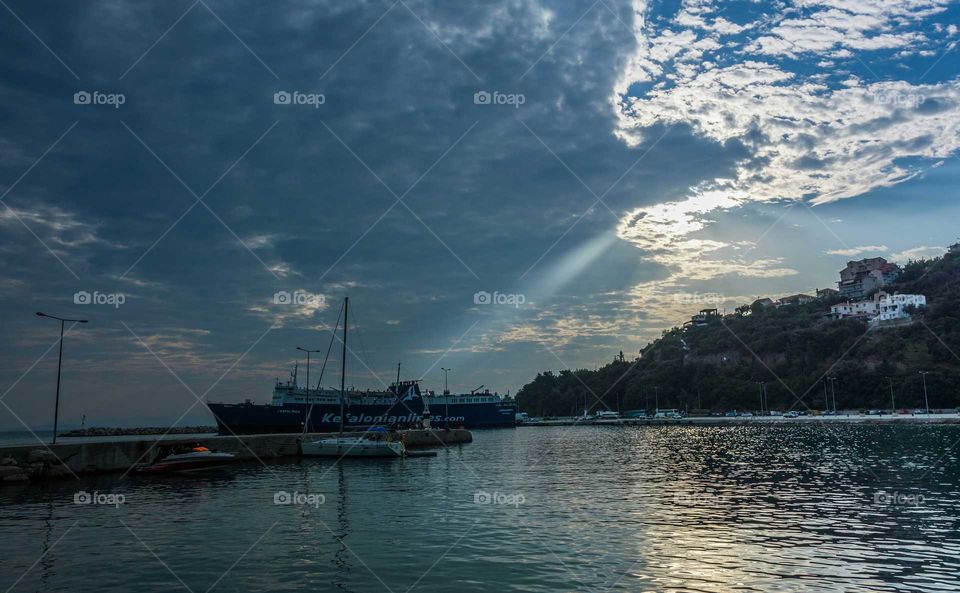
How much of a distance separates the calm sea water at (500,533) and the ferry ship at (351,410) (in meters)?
59.2

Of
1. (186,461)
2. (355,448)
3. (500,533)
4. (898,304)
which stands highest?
(898,304)

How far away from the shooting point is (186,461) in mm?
44406

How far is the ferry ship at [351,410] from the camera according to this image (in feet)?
355

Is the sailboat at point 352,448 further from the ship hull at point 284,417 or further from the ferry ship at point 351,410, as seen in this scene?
the ship hull at point 284,417

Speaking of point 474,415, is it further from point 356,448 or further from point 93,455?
point 93,455

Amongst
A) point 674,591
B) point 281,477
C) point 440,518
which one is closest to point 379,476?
point 281,477

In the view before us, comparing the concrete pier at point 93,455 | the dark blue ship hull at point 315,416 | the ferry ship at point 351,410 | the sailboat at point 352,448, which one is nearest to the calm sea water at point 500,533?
the concrete pier at point 93,455

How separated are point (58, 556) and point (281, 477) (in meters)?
23.6

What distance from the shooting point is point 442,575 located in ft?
50.4

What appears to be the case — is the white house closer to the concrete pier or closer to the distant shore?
the distant shore

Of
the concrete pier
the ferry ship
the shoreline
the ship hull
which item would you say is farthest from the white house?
the concrete pier

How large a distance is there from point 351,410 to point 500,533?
10278 cm

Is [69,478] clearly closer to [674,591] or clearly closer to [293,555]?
[293,555]

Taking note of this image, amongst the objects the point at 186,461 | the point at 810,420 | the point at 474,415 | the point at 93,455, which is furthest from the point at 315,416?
the point at 810,420
